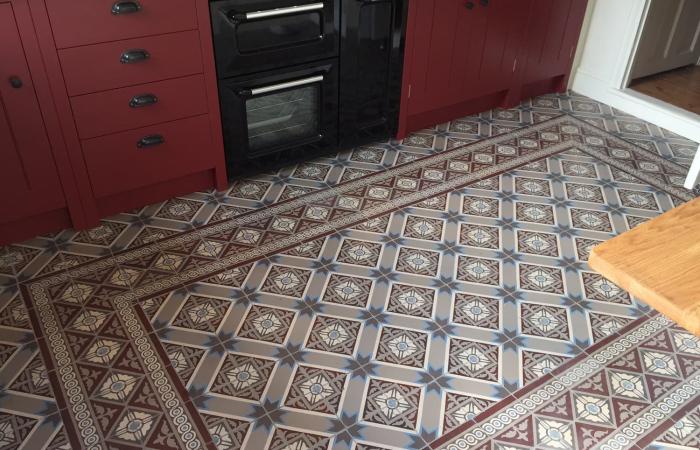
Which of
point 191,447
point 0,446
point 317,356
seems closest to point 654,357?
point 317,356

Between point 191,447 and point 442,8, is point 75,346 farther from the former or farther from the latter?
point 442,8

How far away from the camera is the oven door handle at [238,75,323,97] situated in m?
2.50

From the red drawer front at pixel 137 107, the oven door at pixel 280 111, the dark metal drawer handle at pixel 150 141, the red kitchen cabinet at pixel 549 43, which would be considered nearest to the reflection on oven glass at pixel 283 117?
the oven door at pixel 280 111

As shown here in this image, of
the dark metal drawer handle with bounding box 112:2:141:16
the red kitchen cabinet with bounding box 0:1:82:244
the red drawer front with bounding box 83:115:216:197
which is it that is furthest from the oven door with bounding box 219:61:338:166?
the red kitchen cabinet with bounding box 0:1:82:244

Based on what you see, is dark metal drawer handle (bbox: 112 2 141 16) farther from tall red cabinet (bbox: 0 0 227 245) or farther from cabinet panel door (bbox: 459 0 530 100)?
cabinet panel door (bbox: 459 0 530 100)

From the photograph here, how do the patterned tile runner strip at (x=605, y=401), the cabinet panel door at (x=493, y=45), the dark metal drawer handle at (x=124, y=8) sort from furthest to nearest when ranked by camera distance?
the cabinet panel door at (x=493, y=45), the dark metal drawer handle at (x=124, y=8), the patterned tile runner strip at (x=605, y=401)

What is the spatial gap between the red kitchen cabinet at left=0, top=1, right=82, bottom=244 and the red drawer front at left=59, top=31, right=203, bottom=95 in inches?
4.4

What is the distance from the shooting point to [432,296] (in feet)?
7.11

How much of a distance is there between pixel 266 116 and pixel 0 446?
1.58 m

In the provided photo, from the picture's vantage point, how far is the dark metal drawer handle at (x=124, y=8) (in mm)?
2084

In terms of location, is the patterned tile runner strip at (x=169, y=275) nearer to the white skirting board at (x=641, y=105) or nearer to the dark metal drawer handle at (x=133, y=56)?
the white skirting board at (x=641, y=105)

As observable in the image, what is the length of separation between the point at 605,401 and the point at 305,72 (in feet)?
5.57

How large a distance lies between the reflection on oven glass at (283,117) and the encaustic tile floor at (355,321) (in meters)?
0.17

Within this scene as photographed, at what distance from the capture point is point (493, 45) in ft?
10.4
